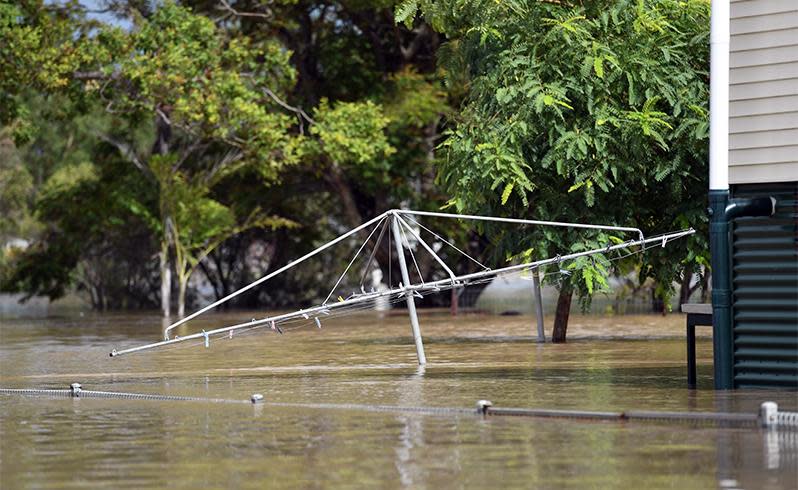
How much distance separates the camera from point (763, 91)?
51.9 feet

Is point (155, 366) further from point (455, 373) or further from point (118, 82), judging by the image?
point (118, 82)

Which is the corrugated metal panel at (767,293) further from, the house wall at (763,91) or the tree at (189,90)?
the tree at (189,90)

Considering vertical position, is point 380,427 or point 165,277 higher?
point 165,277

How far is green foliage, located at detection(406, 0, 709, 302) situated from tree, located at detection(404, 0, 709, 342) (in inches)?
0.8

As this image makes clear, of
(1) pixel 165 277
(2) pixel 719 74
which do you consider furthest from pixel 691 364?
(1) pixel 165 277

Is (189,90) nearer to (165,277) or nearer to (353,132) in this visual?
(353,132)

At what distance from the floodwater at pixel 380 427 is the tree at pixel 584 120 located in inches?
77.3

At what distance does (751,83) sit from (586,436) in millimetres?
5016

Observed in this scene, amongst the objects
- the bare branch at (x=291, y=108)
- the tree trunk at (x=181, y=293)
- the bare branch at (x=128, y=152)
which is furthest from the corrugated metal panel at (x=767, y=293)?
the bare branch at (x=128, y=152)

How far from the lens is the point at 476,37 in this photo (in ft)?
79.9

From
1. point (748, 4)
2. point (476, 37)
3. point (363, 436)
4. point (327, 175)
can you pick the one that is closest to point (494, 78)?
point (476, 37)

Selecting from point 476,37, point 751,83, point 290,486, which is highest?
point 476,37

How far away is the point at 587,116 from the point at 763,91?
674 centimetres

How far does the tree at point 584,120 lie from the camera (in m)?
22.1
